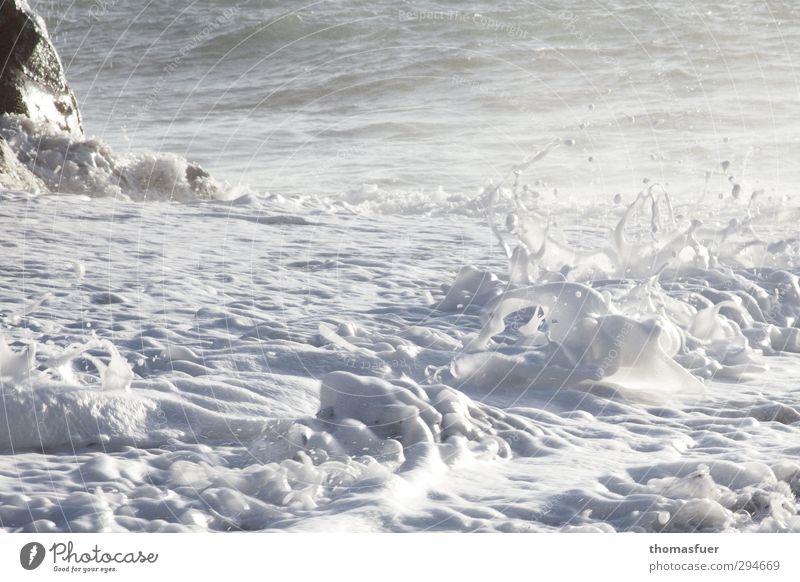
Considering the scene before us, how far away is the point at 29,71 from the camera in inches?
387

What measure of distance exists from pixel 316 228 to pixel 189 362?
152 inches

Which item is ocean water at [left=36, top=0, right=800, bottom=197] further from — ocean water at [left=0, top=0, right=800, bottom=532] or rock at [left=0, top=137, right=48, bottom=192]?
rock at [left=0, top=137, right=48, bottom=192]

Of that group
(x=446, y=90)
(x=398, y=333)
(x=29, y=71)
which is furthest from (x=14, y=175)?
(x=446, y=90)

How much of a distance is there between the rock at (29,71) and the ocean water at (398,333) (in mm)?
305

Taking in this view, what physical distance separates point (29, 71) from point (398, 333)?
6.12 metres

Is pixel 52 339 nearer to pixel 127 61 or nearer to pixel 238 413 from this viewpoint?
pixel 238 413

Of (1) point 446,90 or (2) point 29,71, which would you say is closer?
(2) point 29,71

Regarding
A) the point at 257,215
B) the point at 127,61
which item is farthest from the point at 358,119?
the point at 257,215

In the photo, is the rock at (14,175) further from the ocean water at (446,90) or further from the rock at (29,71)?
the ocean water at (446,90)

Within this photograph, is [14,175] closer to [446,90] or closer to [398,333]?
[398,333]

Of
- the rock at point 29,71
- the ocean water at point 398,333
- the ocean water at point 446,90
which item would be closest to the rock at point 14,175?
the ocean water at point 398,333

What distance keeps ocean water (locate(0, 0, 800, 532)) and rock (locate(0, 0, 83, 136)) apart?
0.30m

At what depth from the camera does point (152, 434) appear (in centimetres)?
370

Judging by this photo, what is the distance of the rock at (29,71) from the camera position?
31.8ft
